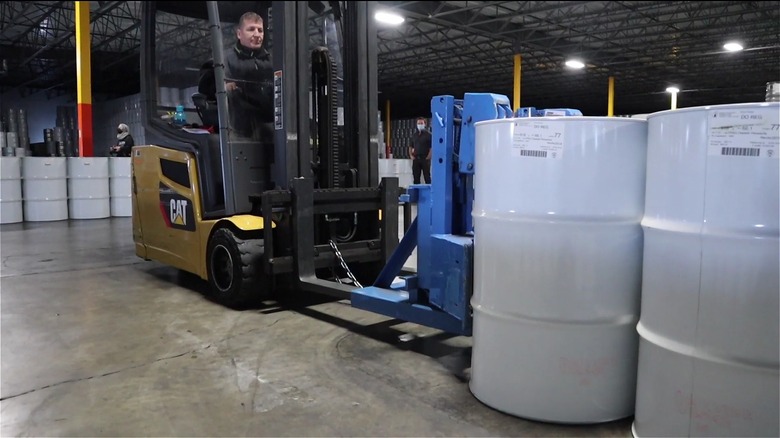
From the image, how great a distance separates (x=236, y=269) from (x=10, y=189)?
344 inches

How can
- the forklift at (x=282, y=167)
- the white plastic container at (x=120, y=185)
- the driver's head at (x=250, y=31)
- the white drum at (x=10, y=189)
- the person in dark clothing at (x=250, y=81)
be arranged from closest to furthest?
the forklift at (x=282, y=167), the person in dark clothing at (x=250, y=81), the driver's head at (x=250, y=31), the white drum at (x=10, y=189), the white plastic container at (x=120, y=185)

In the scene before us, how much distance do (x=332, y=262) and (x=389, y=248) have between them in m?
0.55

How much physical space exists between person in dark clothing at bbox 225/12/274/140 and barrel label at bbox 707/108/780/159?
3526mm

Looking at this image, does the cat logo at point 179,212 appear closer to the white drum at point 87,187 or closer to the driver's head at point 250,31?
the driver's head at point 250,31

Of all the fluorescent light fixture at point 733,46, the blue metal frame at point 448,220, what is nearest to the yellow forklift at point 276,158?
the blue metal frame at point 448,220

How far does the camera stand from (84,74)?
11.7 meters

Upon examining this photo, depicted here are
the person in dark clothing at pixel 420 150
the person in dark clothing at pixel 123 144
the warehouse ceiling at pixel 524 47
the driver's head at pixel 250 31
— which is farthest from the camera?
the warehouse ceiling at pixel 524 47

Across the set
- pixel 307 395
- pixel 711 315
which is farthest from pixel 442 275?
pixel 711 315

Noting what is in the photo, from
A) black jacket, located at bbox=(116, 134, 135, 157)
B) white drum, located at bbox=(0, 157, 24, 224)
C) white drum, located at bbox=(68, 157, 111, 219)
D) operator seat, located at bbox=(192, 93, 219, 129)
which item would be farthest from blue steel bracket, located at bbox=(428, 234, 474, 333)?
black jacket, located at bbox=(116, 134, 135, 157)

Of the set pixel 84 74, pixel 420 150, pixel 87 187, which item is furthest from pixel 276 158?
pixel 84 74

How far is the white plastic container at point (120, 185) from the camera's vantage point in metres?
12.1

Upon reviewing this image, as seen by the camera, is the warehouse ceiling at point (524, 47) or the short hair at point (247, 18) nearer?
the short hair at point (247, 18)

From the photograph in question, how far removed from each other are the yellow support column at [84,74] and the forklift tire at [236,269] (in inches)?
341

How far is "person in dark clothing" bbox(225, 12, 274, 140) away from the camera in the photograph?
183 inches
